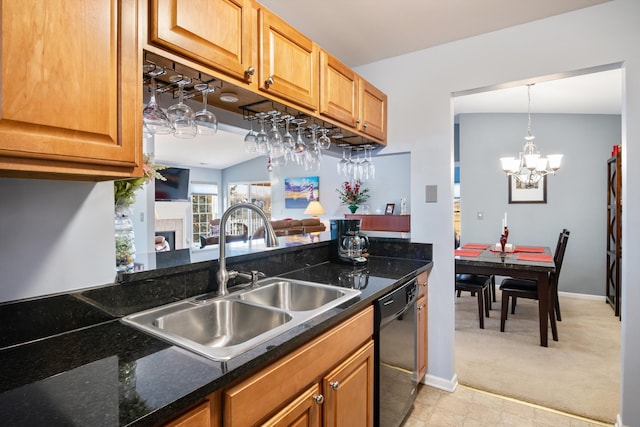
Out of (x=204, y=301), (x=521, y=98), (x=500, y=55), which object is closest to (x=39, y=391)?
(x=204, y=301)

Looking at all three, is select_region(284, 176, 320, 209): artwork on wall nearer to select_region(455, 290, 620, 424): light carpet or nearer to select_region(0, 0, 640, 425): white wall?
select_region(455, 290, 620, 424): light carpet

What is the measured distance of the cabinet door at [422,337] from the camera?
227cm

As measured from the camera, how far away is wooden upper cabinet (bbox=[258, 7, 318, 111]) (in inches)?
58.2

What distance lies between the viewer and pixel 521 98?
13.6 ft

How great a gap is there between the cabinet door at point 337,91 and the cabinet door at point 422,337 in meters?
1.33

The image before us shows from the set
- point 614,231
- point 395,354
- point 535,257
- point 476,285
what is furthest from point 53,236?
point 614,231

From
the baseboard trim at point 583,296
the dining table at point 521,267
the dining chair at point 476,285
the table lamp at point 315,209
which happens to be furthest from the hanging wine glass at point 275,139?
the table lamp at point 315,209

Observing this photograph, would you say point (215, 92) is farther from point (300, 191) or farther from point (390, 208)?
point (300, 191)

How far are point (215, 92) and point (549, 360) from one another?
3.34 metres

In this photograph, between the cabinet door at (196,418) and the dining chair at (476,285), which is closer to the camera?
the cabinet door at (196,418)

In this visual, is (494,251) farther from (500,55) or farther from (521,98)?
(500,55)

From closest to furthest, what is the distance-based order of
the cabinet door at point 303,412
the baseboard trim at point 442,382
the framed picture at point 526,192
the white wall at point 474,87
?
the cabinet door at point 303,412
the white wall at point 474,87
the baseboard trim at point 442,382
the framed picture at point 526,192

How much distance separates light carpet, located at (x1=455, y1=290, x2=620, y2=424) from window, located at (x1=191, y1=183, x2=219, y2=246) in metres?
5.49

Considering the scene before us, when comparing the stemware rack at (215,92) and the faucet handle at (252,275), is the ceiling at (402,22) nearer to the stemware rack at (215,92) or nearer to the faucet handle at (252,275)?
the stemware rack at (215,92)
